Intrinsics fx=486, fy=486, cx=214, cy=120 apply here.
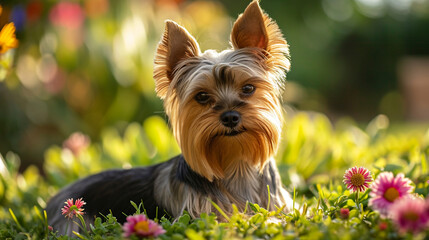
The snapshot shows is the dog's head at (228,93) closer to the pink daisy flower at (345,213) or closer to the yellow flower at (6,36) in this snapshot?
the pink daisy flower at (345,213)

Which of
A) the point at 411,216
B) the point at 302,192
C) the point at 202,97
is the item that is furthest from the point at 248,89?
the point at 411,216

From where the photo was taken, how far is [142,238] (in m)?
2.58

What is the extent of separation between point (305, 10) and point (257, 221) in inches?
762

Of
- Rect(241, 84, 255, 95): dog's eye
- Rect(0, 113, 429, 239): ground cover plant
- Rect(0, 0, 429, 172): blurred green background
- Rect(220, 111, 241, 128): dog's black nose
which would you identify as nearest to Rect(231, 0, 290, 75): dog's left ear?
Rect(241, 84, 255, 95): dog's eye

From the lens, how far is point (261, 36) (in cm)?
363

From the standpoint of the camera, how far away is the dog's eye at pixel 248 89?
139 inches

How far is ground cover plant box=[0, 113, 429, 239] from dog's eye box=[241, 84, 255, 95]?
795 mm

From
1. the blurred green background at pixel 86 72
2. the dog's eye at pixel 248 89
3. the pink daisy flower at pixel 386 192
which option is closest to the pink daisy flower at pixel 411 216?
the pink daisy flower at pixel 386 192

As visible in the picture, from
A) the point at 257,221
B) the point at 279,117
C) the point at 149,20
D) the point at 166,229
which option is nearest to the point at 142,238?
the point at 166,229

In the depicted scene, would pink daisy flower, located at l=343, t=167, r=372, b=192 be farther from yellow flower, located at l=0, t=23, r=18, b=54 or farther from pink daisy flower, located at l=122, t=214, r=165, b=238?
yellow flower, located at l=0, t=23, r=18, b=54

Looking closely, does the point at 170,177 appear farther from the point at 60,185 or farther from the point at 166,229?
the point at 60,185

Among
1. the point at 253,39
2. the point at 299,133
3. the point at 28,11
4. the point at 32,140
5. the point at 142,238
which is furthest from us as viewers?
the point at 32,140

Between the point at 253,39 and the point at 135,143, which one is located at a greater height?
the point at 253,39

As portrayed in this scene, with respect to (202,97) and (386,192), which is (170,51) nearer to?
(202,97)
